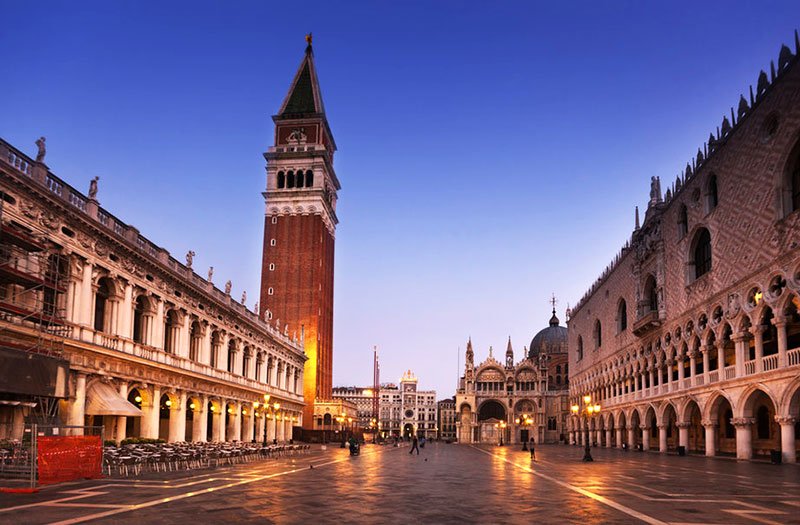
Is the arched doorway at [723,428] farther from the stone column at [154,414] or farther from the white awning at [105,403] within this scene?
the white awning at [105,403]

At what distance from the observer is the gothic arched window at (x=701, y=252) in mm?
46156

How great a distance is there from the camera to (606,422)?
75.7 meters

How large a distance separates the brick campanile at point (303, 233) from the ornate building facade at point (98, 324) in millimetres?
38032

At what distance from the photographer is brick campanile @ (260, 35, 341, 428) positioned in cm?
9631

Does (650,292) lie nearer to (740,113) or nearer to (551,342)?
(740,113)

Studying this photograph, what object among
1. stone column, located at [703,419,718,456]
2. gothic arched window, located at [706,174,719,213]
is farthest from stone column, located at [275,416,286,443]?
gothic arched window, located at [706,174,719,213]

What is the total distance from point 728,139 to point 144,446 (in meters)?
35.3

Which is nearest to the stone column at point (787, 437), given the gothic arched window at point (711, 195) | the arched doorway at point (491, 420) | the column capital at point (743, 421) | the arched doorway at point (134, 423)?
the column capital at point (743, 421)

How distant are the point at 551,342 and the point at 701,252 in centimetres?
9578

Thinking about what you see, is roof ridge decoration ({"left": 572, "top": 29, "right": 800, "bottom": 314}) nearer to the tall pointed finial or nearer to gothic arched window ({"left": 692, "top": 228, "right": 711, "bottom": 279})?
gothic arched window ({"left": 692, "top": 228, "right": 711, "bottom": 279})

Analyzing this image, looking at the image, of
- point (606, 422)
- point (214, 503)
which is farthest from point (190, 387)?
point (606, 422)

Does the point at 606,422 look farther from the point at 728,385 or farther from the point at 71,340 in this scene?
the point at 71,340

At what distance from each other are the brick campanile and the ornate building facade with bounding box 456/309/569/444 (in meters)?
28.7

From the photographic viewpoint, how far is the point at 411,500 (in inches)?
688
